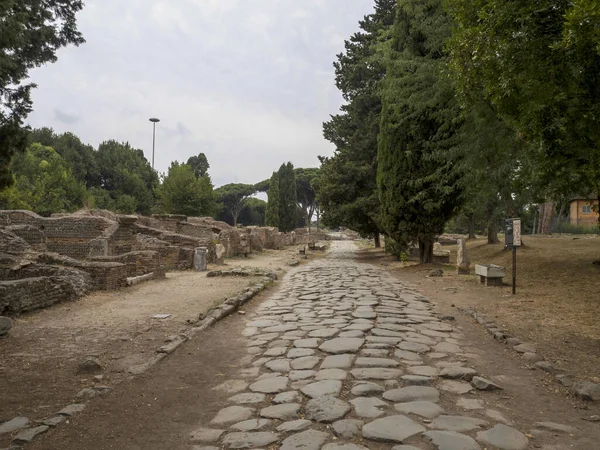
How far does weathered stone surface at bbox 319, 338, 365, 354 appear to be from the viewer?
4.93m

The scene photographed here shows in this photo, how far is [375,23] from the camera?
2402cm

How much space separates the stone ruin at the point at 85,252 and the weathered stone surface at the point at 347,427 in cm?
582

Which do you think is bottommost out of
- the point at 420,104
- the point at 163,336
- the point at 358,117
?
the point at 163,336

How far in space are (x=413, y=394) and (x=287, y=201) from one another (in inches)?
1942

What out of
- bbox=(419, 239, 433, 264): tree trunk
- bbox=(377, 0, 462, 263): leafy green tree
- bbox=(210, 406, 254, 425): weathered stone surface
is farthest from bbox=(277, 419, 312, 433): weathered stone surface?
bbox=(419, 239, 433, 264): tree trunk

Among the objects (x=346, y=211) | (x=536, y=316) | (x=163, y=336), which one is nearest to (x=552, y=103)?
(x=536, y=316)

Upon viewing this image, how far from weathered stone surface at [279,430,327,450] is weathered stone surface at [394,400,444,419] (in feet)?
2.44

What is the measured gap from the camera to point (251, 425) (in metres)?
3.08

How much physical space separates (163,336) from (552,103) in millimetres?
6123

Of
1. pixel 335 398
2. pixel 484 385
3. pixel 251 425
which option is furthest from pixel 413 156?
pixel 251 425

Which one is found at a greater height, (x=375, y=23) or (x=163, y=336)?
(x=375, y=23)

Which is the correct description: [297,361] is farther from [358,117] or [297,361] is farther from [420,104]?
[358,117]

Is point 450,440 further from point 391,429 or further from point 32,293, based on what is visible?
point 32,293

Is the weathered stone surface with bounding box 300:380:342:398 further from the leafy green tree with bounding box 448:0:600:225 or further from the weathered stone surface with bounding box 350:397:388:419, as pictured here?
the leafy green tree with bounding box 448:0:600:225
